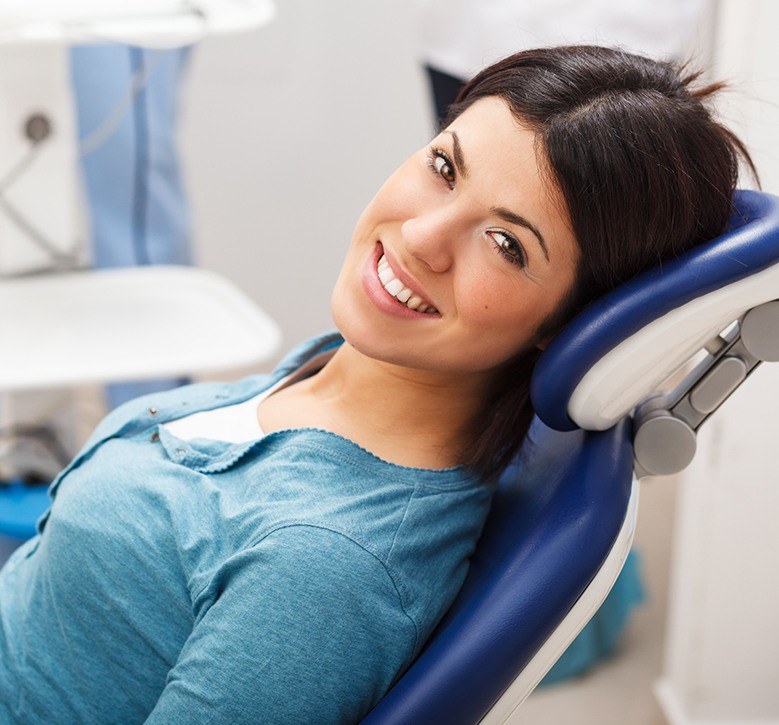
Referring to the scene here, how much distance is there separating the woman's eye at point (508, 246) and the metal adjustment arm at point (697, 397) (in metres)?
0.19

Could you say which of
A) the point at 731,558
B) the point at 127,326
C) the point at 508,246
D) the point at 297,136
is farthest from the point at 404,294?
the point at 297,136

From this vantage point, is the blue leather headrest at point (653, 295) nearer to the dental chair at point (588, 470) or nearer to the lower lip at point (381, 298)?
the dental chair at point (588, 470)

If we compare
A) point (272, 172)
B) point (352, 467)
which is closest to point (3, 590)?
point (352, 467)

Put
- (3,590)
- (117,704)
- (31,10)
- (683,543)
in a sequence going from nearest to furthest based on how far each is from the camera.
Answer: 1. (117,704)
2. (3,590)
3. (31,10)
4. (683,543)

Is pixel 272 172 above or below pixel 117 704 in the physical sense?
below

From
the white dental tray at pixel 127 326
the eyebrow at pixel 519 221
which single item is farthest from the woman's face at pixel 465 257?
the white dental tray at pixel 127 326

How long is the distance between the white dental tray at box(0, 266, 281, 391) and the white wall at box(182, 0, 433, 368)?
4.45ft

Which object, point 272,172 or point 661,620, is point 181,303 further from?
point 272,172

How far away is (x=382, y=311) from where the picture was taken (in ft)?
3.17

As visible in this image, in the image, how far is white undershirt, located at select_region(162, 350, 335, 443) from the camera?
3.51ft

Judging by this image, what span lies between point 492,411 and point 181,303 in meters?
0.72

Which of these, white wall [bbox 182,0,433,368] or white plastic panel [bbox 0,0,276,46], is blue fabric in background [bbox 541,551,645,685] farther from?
white wall [bbox 182,0,433,368]

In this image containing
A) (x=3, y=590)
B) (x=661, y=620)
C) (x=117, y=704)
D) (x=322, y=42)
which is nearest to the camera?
(x=117, y=704)

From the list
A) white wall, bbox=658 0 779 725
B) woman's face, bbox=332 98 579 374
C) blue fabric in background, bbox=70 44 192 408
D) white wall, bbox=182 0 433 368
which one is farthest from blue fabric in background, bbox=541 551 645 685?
white wall, bbox=182 0 433 368
